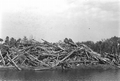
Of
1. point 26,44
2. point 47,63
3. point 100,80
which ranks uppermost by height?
point 26,44

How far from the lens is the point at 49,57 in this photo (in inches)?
1715

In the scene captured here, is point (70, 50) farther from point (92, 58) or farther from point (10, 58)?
point (10, 58)

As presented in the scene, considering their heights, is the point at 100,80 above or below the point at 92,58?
below

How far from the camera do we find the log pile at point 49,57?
1614 inches

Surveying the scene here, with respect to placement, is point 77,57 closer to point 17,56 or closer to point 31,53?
point 31,53

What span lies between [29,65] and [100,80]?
1854 cm

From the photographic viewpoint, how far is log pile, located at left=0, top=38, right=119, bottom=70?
41000 mm

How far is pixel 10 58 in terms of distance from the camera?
42.6 m

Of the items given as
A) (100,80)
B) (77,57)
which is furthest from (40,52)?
(100,80)

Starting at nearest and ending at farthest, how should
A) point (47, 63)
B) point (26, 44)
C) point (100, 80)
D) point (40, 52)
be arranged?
point (100, 80) < point (47, 63) < point (40, 52) < point (26, 44)

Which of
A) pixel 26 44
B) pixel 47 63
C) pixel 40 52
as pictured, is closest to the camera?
pixel 47 63

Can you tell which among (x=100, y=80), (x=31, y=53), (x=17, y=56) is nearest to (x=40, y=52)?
(x=31, y=53)

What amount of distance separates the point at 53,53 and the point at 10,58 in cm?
954

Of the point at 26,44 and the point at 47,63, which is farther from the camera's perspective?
the point at 26,44
